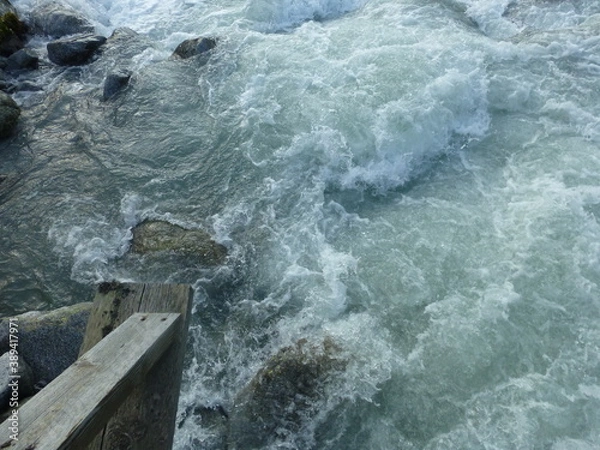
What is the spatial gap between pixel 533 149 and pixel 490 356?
424cm

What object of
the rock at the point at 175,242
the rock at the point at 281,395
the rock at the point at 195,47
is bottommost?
the rock at the point at 281,395

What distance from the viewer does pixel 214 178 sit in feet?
26.9

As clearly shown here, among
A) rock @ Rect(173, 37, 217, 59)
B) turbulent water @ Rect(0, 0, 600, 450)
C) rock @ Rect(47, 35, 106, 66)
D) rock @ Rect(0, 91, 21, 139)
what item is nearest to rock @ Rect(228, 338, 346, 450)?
turbulent water @ Rect(0, 0, 600, 450)

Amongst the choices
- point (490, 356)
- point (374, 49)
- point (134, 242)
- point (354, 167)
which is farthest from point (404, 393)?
→ point (374, 49)

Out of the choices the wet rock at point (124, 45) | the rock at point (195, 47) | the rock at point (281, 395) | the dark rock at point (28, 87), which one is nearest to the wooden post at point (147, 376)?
the rock at point (281, 395)

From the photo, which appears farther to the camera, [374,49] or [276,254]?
[374,49]

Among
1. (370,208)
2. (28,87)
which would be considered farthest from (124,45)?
(370,208)

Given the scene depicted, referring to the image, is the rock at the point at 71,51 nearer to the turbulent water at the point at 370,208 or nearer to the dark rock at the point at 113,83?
the turbulent water at the point at 370,208

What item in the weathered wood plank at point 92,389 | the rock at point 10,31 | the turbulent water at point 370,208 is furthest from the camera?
the rock at point 10,31

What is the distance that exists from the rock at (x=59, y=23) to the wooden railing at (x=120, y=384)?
12570 millimetres

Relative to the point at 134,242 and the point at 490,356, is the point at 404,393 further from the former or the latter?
the point at 134,242

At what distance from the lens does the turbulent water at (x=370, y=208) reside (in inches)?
206

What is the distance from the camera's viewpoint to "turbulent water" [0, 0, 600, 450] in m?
5.23

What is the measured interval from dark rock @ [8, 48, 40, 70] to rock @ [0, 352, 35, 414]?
939 cm
